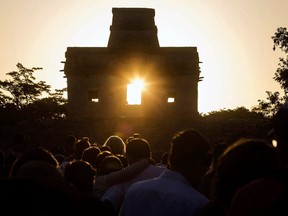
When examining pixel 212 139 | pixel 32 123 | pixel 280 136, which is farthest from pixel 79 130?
pixel 280 136

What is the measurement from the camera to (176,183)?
153 inches

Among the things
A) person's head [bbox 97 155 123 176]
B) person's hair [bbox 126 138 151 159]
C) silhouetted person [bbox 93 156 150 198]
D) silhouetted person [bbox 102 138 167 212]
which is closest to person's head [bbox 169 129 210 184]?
silhouetted person [bbox 102 138 167 212]

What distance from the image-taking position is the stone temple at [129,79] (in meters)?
38.9

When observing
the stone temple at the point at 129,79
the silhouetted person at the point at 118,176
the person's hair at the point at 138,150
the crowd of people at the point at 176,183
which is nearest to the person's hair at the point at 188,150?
the crowd of people at the point at 176,183

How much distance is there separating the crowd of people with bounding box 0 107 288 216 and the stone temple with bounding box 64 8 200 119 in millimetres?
32758

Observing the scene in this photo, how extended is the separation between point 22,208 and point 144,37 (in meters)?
39.7

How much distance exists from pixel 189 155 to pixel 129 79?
35.3m

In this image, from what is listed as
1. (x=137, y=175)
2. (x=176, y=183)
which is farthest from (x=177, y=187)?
(x=137, y=175)

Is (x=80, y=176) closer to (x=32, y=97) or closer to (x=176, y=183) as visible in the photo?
(x=176, y=183)

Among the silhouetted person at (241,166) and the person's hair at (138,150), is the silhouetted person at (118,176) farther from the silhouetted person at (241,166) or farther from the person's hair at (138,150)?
the silhouetted person at (241,166)

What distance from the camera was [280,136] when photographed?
3.77 meters

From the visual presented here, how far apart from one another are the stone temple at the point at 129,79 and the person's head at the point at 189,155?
113 feet

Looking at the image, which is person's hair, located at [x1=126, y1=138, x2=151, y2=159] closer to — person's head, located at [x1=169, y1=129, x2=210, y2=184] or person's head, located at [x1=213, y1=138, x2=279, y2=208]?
person's head, located at [x1=169, y1=129, x2=210, y2=184]

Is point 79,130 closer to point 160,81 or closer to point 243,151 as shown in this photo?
point 160,81
